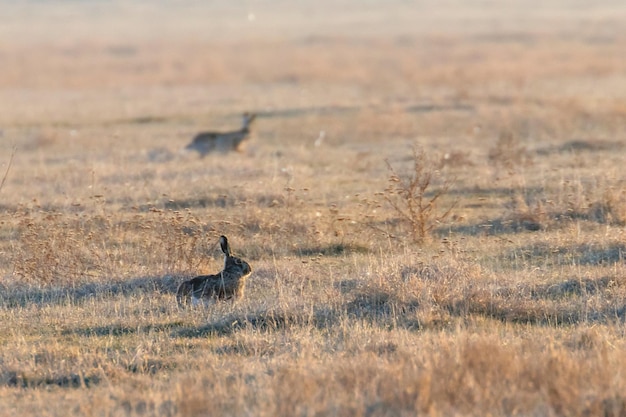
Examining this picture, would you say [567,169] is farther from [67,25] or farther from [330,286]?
[67,25]

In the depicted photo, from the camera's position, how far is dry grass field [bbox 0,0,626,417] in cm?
645

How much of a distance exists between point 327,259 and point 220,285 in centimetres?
223

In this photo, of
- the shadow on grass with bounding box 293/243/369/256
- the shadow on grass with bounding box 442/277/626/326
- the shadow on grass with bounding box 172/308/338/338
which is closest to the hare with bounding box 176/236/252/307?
the shadow on grass with bounding box 172/308/338/338

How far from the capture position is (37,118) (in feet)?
93.8

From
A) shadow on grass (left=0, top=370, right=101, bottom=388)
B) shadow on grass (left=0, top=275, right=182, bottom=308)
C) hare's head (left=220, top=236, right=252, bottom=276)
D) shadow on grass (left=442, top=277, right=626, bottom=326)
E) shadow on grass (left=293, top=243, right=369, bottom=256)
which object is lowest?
shadow on grass (left=0, top=370, right=101, bottom=388)

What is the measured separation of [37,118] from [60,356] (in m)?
22.2

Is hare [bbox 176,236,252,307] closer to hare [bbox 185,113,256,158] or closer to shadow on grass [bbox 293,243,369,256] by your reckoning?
shadow on grass [bbox 293,243,369,256]

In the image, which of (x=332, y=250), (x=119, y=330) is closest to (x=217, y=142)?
(x=332, y=250)

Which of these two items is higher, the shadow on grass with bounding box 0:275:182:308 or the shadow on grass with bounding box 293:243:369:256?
the shadow on grass with bounding box 293:243:369:256

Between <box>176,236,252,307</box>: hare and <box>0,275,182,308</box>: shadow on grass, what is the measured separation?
0.41 meters

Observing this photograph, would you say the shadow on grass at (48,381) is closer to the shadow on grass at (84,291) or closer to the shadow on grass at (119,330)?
the shadow on grass at (119,330)

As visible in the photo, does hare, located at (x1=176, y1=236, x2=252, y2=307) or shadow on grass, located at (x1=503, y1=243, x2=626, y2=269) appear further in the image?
shadow on grass, located at (x1=503, y1=243, x2=626, y2=269)

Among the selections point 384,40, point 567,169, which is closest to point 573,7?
point 384,40

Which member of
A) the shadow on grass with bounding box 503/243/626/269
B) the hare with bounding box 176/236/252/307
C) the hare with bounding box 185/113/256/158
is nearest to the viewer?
the hare with bounding box 176/236/252/307
